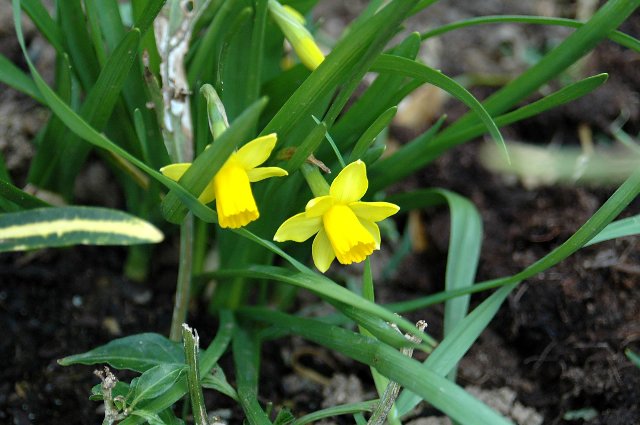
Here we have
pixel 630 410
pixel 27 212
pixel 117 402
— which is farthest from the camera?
pixel 630 410

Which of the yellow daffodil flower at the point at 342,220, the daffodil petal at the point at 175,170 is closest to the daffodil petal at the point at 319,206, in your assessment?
the yellow daffodil flower at the point at 342,220

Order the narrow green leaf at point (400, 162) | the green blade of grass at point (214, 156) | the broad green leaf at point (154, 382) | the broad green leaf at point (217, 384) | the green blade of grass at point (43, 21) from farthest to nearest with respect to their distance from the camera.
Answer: the narrow green leaf at point (400, 162), the green blade of grass at point (43, 21), the broad green leaf at point (217, 384), the broad green leaf at point (154, 382), the green blade of grass at point (214, 156)

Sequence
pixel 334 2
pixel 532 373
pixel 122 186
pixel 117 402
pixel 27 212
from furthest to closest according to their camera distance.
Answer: pixel 334 2 < pixel 122 186 < pixel 532 373 < pixel 27 212 < pixel 117 402

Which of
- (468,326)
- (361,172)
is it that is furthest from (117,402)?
(468,326)

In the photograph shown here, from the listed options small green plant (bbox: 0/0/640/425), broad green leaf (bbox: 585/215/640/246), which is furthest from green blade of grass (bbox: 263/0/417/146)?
broad green leaf (bbox: 585/215/640/246)

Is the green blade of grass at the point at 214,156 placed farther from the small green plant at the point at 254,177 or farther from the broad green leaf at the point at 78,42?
the broad green leaf at the point at 78,42

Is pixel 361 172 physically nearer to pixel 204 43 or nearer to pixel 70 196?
pixel 204 43
